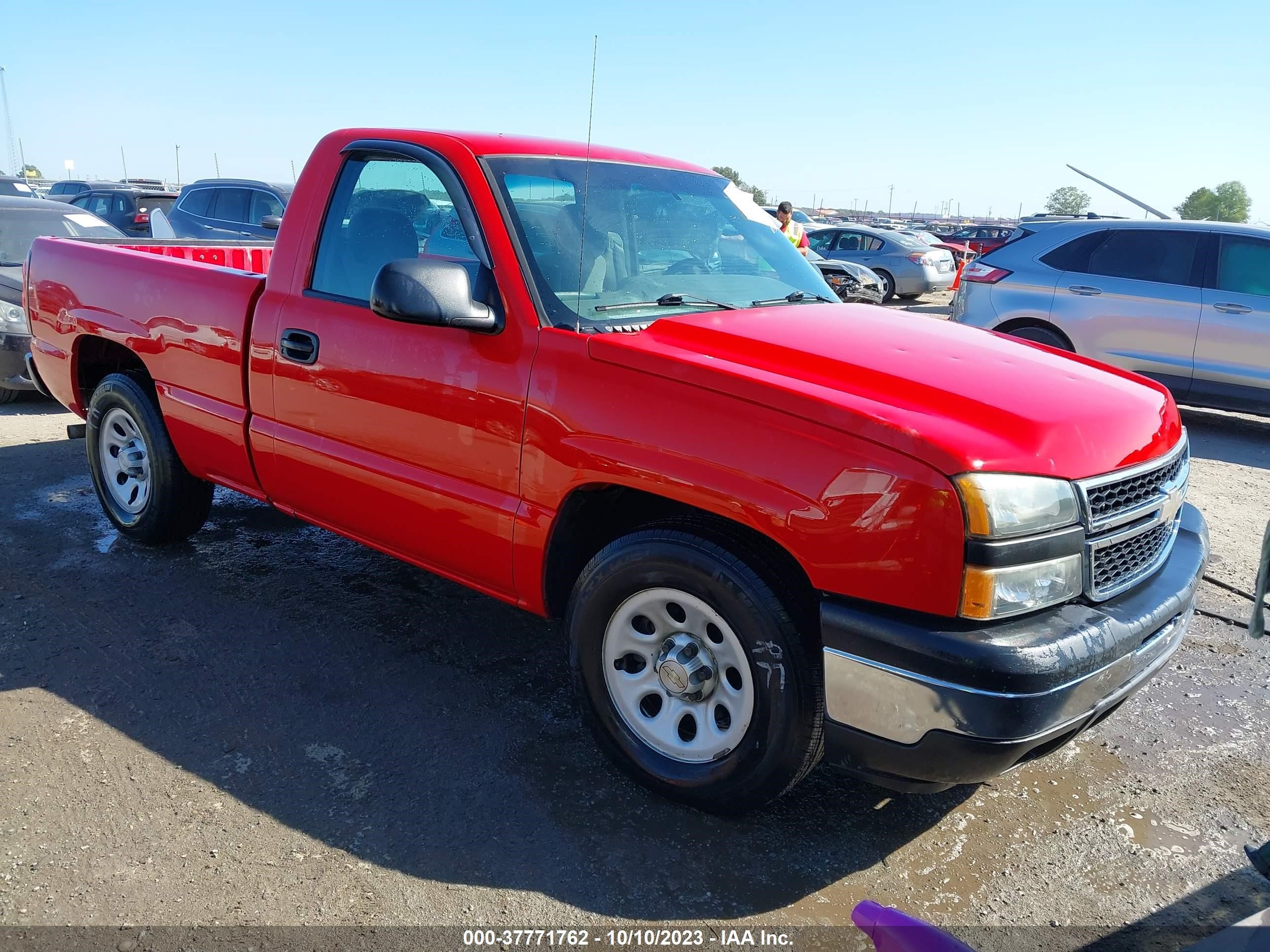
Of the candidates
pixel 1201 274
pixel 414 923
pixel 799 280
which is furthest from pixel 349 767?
pixel 1201 274

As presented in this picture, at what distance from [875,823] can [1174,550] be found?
1.28 m

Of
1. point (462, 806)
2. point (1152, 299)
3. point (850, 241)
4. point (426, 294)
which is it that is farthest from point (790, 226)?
point (850, 241)

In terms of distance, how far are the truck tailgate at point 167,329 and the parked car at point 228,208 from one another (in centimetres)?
920

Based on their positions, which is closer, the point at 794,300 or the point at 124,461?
the point at 794,300

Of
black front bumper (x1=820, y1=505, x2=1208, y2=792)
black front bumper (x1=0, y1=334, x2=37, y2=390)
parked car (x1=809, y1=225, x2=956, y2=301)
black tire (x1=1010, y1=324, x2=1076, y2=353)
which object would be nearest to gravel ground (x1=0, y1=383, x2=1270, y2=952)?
black front bumper (x1=820, y1=505, x2=1208, y2=792)

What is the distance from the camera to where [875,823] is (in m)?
2.92

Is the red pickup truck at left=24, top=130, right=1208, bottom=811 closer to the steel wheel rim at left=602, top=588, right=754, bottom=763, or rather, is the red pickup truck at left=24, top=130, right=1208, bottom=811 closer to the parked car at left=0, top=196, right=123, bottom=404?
the steel wheel rim at left=602, top=588, right=754, bottom=763

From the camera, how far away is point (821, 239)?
20.4 m

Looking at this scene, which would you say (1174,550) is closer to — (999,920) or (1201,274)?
(999,920)

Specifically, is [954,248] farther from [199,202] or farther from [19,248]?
[19,248]

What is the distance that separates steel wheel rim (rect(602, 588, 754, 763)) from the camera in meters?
2.72

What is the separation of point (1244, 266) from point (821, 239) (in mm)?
12923

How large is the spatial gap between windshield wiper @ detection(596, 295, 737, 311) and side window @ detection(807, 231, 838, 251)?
55.5ft

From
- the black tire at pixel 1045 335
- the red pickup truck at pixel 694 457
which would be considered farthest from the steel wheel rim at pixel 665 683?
the black tire at pixel 1045 335
